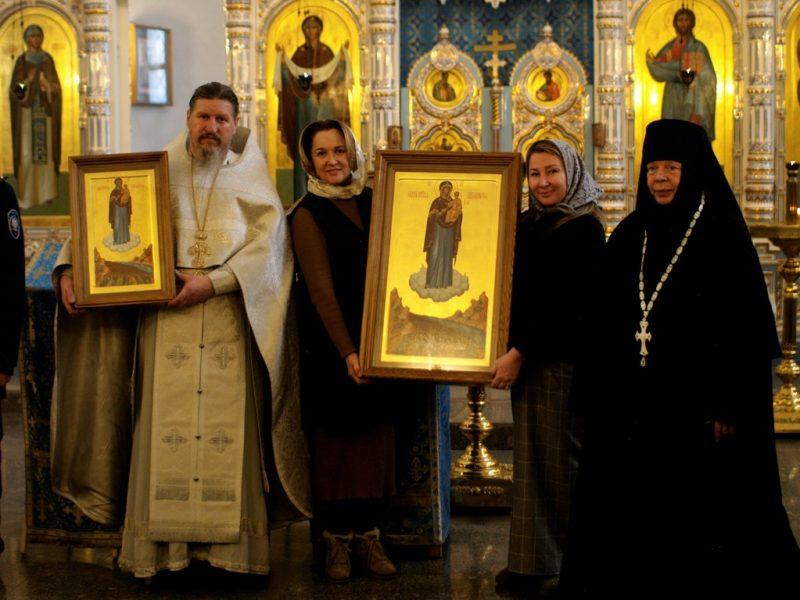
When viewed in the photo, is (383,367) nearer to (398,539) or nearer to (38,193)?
(398,539)

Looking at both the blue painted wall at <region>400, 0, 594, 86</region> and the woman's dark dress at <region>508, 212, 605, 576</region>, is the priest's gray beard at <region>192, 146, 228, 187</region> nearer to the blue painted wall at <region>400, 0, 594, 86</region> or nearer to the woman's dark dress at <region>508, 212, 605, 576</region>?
the woman's dark dress at <region>508, 212, 605, 576</region>

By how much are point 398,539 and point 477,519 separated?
2.14ft

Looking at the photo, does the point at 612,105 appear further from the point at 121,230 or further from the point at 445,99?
the point at 121,230

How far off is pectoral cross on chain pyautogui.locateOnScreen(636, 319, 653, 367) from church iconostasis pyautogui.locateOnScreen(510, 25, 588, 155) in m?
7.35

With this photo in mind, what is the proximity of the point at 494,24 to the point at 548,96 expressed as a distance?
0.85 m

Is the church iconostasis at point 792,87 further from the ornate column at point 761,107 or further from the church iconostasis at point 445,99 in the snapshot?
the church iconostasis at point 445,99

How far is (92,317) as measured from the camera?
3.82 meters

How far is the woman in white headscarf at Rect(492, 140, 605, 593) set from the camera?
334 cm

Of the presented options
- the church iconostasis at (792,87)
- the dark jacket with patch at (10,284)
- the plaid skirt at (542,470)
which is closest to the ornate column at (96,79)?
the church iconostasis at (792,87)

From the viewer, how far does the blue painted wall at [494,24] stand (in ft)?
34.2

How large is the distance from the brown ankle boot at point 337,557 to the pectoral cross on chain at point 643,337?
47.5 inches

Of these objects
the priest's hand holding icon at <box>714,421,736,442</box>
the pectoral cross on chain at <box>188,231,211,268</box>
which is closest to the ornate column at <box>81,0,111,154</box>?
the pectoral cross on chain at <box>188,231,211,268</box>

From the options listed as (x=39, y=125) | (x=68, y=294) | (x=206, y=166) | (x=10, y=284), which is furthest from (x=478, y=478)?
(x=39, y=125)

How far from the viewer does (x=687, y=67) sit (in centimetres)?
1020
